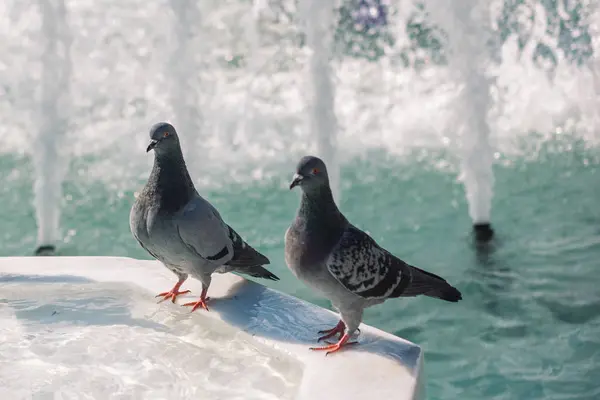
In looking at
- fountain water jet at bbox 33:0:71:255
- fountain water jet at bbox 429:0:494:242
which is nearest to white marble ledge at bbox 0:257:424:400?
fountain water jet at bbox 33:0:71:255

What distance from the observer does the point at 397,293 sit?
2.78 metres

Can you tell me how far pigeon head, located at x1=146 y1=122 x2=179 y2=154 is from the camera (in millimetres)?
2904

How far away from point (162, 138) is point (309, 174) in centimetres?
63

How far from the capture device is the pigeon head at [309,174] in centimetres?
257

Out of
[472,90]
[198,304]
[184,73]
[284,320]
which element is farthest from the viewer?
[184,73]

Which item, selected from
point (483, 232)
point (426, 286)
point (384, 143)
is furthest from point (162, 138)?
point (384, 143)

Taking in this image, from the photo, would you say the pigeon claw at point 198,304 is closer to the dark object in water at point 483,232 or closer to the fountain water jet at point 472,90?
the dark object in water at point 483,232

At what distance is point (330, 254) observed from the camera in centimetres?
258

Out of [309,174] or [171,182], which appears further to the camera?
[171,182]

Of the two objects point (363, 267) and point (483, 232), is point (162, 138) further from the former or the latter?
point (483, 232)

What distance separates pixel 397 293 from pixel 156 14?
342 inches

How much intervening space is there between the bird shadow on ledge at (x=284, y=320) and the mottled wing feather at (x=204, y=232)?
0.17 m

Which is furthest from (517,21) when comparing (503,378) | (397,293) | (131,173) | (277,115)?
(397,293)

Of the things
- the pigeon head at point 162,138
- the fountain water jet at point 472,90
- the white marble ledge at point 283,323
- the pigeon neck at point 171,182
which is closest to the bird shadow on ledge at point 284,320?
the white marble ledge at point 283,323
